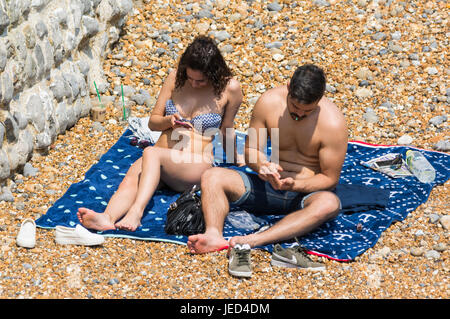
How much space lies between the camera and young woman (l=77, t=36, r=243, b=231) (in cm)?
567

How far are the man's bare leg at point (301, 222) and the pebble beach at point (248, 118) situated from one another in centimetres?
13

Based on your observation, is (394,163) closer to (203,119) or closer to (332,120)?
(332,120)

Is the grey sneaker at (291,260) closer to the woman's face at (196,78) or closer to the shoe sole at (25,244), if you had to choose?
the woman's face at (196,78)

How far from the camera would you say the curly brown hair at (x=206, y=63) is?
18.6ft

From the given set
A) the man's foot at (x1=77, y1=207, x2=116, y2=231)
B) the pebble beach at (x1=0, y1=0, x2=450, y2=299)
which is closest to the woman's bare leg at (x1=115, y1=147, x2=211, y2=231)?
the man's foot at (x1=77, y1=207, x2=116, y2=231)

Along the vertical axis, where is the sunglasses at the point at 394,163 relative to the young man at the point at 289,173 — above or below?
below

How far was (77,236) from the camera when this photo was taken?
5.18m

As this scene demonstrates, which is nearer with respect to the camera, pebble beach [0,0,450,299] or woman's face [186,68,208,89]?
pebble beach [0,0,450,299]

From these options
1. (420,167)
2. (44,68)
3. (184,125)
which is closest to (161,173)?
(184,125)

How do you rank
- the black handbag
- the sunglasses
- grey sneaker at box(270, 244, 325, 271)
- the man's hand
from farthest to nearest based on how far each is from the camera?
1. the sunglasses
2. the black handbag
3. the man's hand
4. grey sneaker at box(270, 244, 325, 271)

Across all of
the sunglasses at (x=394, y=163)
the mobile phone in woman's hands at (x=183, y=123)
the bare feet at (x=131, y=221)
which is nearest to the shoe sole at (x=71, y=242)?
the bare feet at (x=131, y=221)

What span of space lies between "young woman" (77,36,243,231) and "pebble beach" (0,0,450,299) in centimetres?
49

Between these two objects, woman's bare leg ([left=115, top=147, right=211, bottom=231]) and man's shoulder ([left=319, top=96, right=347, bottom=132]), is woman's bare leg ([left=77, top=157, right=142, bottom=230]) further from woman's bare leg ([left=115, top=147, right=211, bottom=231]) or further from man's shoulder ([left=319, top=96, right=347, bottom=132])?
man's shoulder ([left=319, top=96, right=347, bottom=132])

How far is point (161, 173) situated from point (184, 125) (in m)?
0.43
